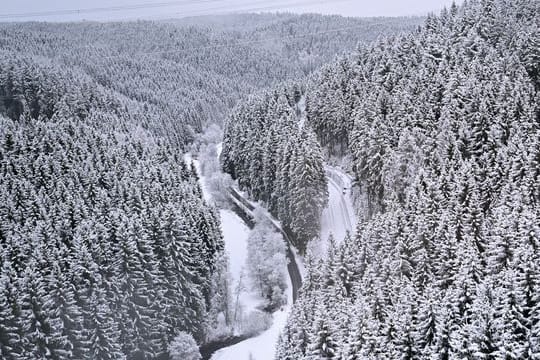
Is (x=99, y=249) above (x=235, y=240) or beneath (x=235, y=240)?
above

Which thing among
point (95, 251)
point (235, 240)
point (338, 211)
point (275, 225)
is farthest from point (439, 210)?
point (235, 240)

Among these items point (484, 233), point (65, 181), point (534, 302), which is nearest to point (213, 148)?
point (65, 181)

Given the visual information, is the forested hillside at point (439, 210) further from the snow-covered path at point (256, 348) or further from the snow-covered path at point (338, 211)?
the snow-covered path at point (256, 348)

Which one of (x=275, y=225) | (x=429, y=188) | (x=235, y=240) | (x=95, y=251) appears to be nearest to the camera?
(x=95, y=251)

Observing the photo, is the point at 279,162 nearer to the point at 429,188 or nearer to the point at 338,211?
the point at 338,211

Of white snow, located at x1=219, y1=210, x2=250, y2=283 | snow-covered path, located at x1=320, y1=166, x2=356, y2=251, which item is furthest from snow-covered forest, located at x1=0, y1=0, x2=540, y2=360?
white snow, located at x1=219, y1=210, x2=250, y2=283

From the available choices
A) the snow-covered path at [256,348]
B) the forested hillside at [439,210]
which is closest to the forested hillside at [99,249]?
the snow-covered path at [256,348]

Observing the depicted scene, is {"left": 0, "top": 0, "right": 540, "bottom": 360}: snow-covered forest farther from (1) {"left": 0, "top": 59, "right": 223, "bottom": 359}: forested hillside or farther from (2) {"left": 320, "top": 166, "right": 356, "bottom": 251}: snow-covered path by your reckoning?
(2) {"left": 320, "top": 166, "right": 356, "bottom": 251}: snow-covered path
